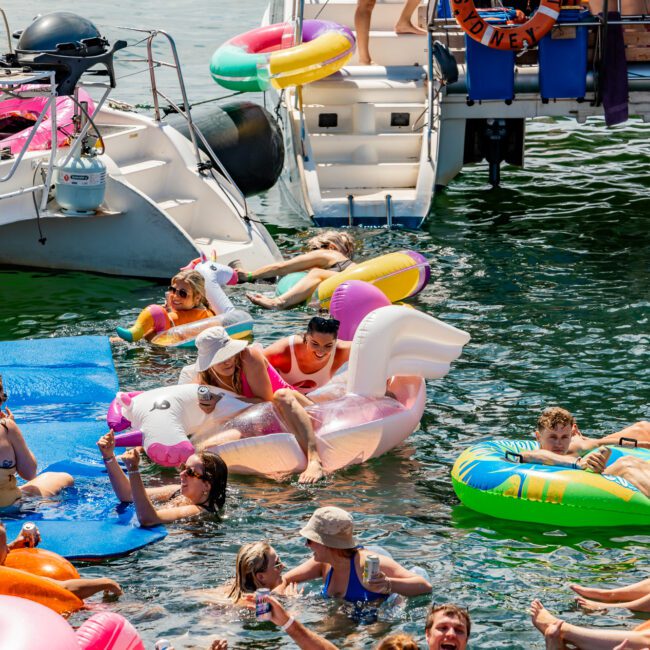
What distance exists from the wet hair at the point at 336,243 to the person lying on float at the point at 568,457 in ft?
14.9

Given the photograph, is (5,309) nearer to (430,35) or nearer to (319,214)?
(319,214)

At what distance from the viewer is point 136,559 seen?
22.5ft

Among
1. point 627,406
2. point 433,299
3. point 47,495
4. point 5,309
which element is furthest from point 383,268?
point 47,495

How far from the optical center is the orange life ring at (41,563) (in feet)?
20.5

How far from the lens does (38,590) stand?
5.95 metres

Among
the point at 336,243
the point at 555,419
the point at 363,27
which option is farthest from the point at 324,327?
the point at 363,27

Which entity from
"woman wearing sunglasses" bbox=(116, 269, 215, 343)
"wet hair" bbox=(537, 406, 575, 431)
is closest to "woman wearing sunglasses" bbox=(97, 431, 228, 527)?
"wet hair" bbox=(537, 406, 575, 431)

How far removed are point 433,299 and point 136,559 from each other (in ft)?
17.7

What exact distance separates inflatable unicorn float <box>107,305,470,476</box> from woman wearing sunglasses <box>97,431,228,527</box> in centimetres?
57

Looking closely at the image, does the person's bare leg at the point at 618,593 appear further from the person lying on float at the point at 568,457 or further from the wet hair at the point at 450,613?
the wet hair at the point at 450,613

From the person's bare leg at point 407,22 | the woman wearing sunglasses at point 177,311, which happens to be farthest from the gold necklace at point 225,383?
the person's bare leg at point 407,22

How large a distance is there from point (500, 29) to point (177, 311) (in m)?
5.25

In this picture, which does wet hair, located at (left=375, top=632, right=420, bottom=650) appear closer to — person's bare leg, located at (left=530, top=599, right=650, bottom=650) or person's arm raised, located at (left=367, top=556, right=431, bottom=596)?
person's bare leg, located at (left=530, top=599, right=650, bottom=650)

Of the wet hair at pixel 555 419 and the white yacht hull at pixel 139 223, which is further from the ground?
the white yacht hull at pixel 139 223
